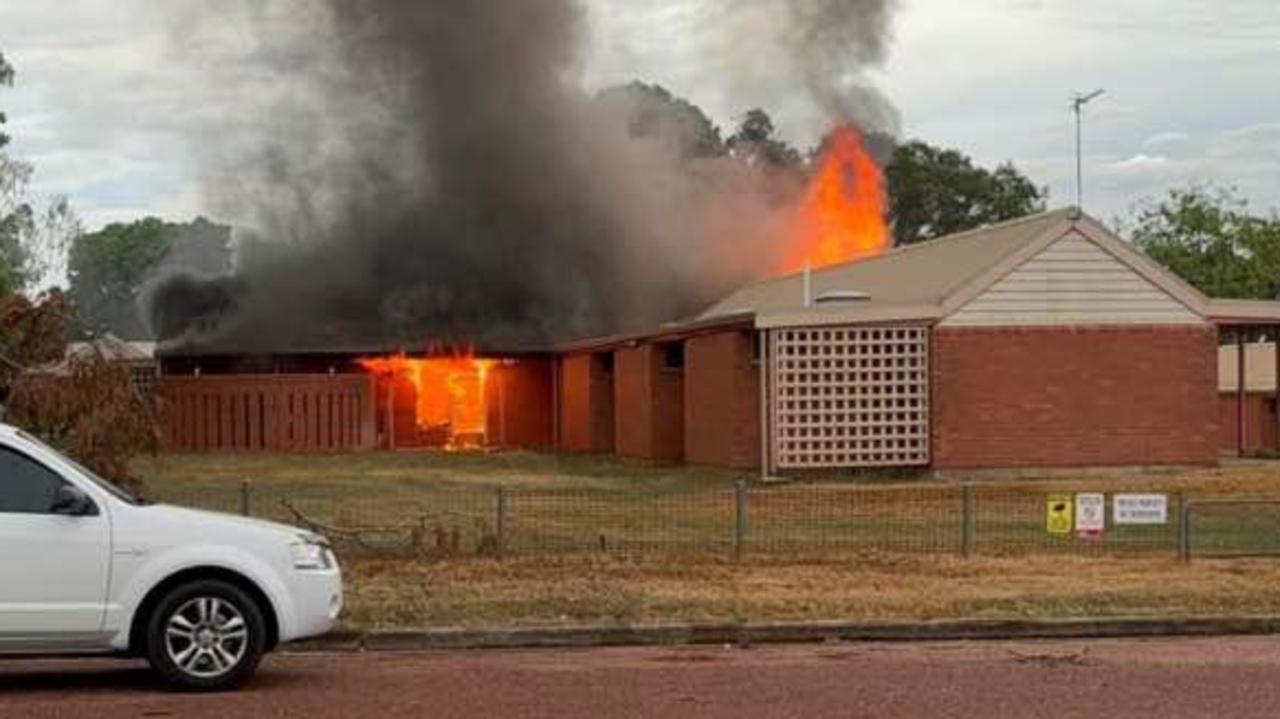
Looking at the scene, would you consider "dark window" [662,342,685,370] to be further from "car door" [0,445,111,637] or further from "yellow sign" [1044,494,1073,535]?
"car door" [0,445,111,637]

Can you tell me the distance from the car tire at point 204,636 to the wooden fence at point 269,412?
39.8 metres

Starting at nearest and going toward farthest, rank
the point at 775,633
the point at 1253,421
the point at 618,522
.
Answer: the point at 775,633 < the point at 618,522 < the point at 1253,421

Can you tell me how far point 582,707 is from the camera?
9812mm

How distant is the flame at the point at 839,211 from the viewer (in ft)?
187

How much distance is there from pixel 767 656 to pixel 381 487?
17.8m

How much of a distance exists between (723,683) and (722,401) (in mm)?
23744

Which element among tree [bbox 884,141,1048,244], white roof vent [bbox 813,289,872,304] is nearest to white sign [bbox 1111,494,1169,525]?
white roof vent [bbox 813,289,872,304]

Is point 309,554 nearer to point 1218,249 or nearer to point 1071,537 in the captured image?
point 1071,537

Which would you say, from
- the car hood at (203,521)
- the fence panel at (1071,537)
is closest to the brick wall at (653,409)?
the fence panel at (1071,537)

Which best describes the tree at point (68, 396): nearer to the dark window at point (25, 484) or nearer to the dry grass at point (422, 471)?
the dark window at point (25, 484)

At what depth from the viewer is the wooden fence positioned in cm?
5003

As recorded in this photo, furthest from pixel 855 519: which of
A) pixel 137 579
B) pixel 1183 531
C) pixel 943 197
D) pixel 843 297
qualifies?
pixel 943 197

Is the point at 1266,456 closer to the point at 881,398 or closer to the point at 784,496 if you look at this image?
the point at 881,398

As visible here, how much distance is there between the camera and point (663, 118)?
67.1 metres
